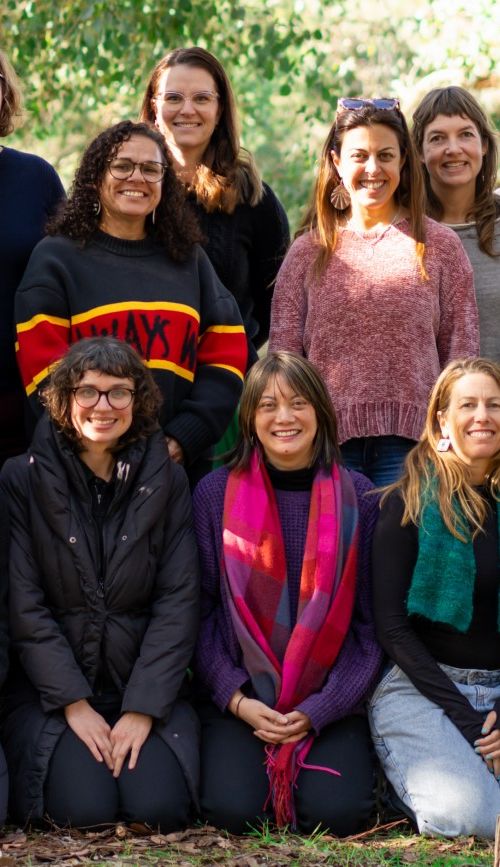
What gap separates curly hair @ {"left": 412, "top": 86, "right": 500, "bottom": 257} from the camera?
5293 mm

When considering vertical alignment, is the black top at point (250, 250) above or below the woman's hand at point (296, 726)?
above

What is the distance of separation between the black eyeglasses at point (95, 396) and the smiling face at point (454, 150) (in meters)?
1.92

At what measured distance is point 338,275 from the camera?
4.82 meters

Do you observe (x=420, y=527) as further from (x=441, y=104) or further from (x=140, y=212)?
(x=441, y=104)

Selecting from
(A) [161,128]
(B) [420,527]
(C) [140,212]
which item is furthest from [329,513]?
(A) [161,128]

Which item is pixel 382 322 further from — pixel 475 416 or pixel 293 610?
pixel 293 610

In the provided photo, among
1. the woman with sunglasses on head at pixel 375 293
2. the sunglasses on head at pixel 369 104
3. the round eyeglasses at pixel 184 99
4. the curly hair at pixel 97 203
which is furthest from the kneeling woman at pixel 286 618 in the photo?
the round eyeglasses at pixel 184 99

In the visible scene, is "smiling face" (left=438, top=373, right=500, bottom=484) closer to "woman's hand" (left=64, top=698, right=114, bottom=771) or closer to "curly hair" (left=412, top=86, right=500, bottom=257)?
"curly hair" (left=412, top=86, right=500, bottom=257)

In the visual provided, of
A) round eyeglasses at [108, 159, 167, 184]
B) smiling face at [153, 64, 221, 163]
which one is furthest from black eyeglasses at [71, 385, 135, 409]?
smiling face at [153, 64, 221, 163]

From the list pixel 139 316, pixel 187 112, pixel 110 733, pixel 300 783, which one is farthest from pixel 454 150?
pixel 110 733

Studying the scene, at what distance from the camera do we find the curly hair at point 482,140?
529 cm

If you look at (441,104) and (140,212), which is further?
(441,104)

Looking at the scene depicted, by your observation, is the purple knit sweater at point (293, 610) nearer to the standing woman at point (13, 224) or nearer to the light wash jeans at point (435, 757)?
the light wash jeans at point (435, 757)

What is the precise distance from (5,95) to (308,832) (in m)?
3.07
